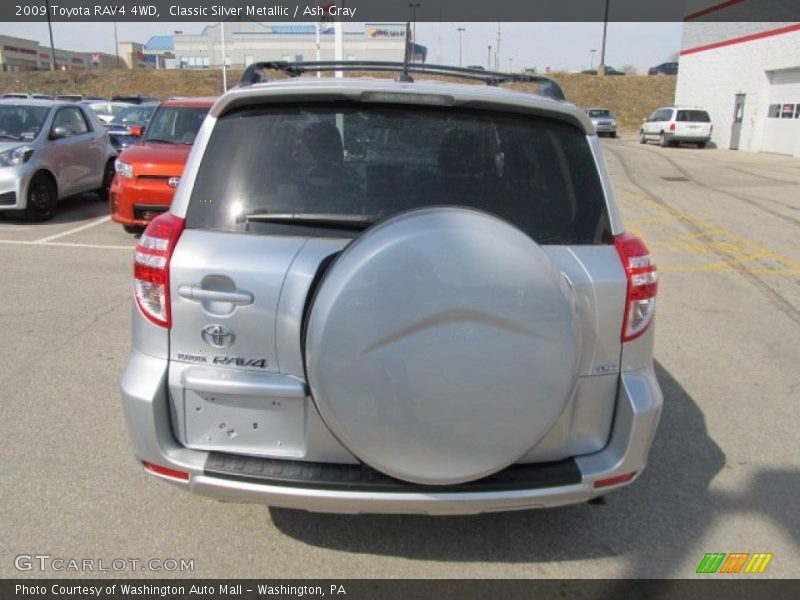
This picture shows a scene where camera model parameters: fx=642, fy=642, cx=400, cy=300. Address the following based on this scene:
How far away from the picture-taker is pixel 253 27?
76.6 meters

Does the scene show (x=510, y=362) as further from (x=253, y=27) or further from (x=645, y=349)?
(x=253, y=27)

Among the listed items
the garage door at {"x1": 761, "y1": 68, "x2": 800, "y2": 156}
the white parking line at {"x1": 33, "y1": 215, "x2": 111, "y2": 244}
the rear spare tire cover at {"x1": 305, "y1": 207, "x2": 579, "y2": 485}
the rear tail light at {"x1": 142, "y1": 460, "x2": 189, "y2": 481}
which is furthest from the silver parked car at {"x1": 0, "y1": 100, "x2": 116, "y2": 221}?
the garage door at {"x1": 761, "y1": 68, "x2": 800, "y2": 156}

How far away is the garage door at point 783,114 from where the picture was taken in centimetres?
2464

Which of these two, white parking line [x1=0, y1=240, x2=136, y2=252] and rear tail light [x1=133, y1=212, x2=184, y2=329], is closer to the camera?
rear tail light [x1=133, y1=212, x2=184, y2=329]

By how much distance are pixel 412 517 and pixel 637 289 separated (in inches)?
55.9

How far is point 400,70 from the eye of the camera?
323 centimetres

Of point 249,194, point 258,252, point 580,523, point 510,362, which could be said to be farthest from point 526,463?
point 249,194

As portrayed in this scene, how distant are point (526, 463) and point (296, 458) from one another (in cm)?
84

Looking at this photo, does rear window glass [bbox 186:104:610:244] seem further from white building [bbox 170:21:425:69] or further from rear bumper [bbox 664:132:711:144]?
white building [bbox 170:21:425:69]

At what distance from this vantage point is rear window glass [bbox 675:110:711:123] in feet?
97.3

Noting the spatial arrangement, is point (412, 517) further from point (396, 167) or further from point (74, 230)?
point (74, 230)

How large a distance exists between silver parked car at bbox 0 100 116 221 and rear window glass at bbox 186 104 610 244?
8.11 meters
